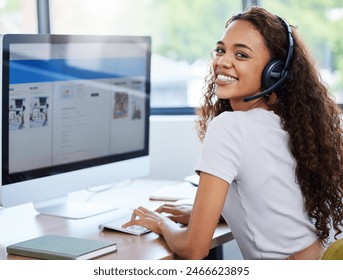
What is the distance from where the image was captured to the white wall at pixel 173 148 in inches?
116

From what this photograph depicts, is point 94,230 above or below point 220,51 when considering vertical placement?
below

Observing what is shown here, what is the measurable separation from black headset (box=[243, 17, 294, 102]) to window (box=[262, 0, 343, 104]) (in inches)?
53.9

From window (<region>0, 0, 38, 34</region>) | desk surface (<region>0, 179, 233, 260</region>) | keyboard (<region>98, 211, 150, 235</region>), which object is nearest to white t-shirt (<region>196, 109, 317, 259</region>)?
desk surface (<region>0, 179, 233, 260</region>)

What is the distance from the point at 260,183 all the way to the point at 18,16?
2842 millimetres

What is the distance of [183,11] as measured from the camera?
3432 mm

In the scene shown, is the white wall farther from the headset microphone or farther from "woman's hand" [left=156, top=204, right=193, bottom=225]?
the headset microphone

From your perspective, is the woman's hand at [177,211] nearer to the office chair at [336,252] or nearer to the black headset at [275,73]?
the black headset at [275,73]

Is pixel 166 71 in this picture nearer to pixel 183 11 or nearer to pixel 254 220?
pixel 183 11

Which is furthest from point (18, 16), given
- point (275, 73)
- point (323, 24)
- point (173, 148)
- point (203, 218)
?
point (203, 218)

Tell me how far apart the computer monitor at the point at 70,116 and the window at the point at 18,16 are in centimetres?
183

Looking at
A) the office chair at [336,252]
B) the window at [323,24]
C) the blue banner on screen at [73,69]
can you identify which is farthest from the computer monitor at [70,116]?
the window at [323,24]

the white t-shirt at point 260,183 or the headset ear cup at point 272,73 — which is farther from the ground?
the headset ear cup at point 272,73

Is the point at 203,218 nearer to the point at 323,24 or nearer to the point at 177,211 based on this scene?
the point at 177,211

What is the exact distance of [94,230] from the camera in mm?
1968
